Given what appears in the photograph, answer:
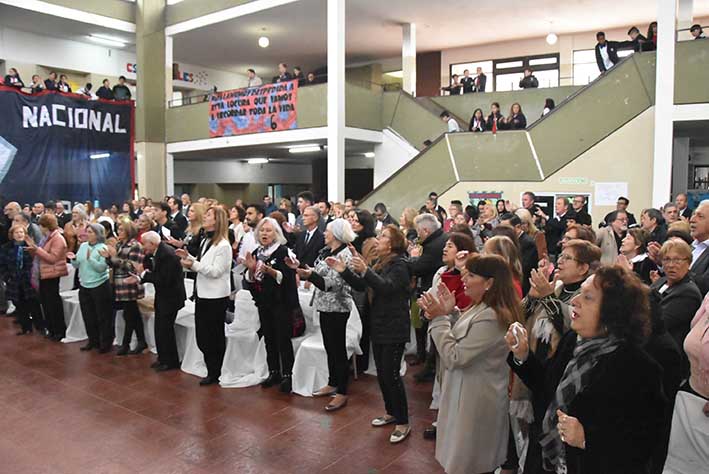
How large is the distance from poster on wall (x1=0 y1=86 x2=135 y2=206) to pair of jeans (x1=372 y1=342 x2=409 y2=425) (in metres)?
12.2

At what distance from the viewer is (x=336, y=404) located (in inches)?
187

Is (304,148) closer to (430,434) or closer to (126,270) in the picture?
(126,270)

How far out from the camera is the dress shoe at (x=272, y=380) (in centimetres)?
534

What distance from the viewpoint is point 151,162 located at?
16672 millimetres

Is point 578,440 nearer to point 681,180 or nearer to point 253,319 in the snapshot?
point 253,319

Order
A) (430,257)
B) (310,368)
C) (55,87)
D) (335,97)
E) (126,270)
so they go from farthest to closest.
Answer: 1. (55,87)
2. (335,97)
3. (126,270)
4. (310,368)
5. (430,257)

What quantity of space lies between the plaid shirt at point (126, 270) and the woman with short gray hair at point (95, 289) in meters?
0.28

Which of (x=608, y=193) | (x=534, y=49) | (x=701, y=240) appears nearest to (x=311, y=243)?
(x=701, y=240)

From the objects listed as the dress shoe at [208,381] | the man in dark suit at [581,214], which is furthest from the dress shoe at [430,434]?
the man in dark suit at [581,214]

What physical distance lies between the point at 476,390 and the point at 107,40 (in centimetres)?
1927

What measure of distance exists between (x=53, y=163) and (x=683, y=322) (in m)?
14.7

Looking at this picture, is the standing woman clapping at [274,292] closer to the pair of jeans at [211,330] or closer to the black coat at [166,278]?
the pair of jeans at [211,330]

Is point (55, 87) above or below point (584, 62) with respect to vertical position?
below

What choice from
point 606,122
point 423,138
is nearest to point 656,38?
point 606,122
